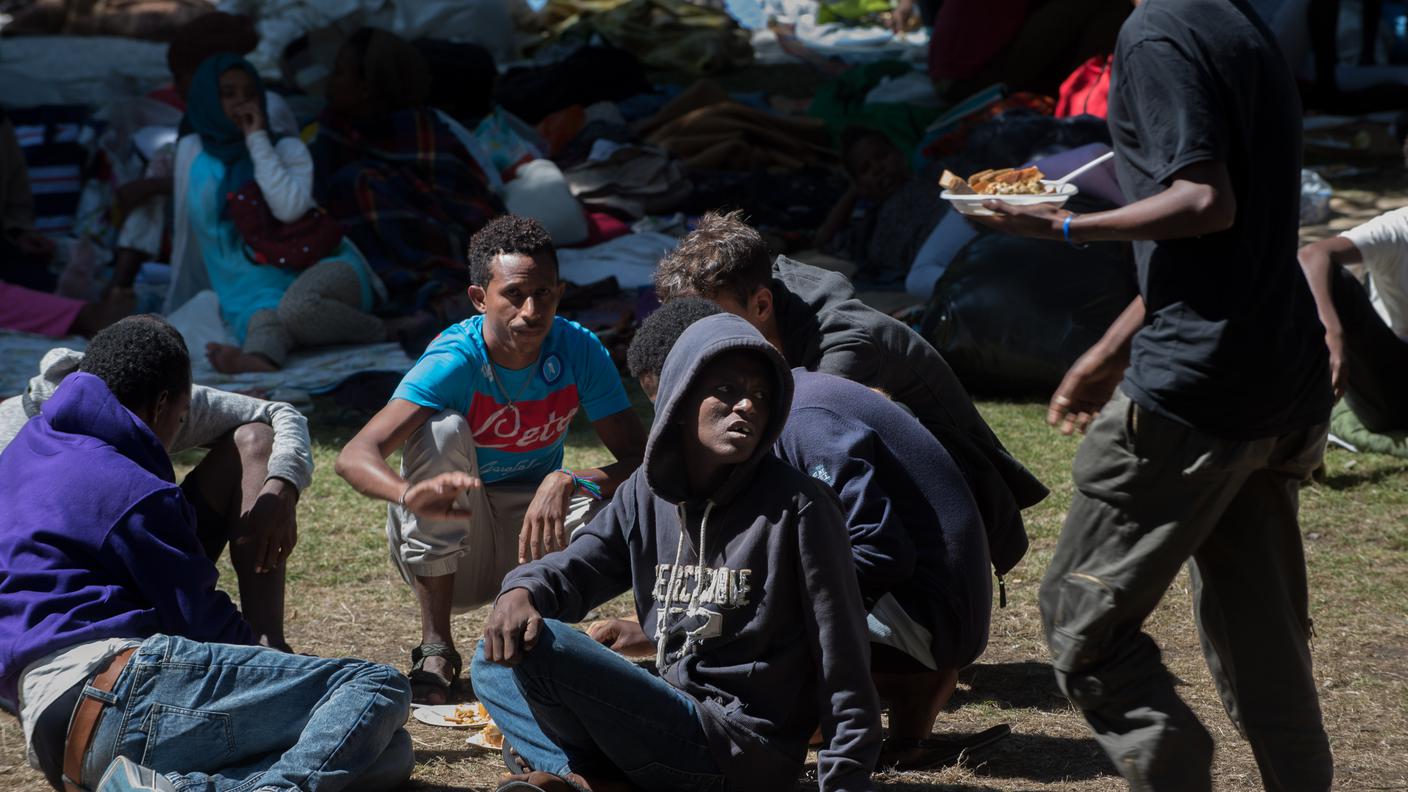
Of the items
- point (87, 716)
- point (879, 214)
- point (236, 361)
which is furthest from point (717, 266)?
point (879, 214)

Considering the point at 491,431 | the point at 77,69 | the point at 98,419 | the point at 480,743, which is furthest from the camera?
the point at 77,69

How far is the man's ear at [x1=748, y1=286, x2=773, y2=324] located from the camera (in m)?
3.77

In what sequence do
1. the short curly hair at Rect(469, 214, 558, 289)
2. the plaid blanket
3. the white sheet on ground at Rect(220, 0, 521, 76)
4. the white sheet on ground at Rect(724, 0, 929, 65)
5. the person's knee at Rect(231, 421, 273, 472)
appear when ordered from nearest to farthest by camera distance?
the person's knee at Rect(231, 421, 273, 472) → the short curly hair at Rect(469, 214, 558, 289) → the plaid blanket → the white sheet on ground at Rect(220, 0, 521, 76) → the white sheet on ground at Rect(724, 0, 929, 65)

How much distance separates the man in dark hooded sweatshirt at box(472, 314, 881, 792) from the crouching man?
1.42ft

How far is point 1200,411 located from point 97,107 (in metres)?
9.45

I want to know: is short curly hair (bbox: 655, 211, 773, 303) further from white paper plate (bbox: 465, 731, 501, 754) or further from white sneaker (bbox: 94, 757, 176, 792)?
white sneaker (bbox: 94, 757, 176, 792)

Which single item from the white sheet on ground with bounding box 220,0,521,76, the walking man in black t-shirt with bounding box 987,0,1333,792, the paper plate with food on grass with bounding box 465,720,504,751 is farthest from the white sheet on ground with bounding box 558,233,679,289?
the walking man in black t-shirt with bounding box 987,0,1333,792

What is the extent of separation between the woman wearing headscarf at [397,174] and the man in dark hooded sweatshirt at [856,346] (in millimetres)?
4438

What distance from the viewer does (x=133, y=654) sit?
2955 mm

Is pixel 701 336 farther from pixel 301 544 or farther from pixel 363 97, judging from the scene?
pixel 363 97

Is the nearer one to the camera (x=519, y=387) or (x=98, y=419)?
(x=98, y=419)

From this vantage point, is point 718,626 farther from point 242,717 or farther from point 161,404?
point 161,404

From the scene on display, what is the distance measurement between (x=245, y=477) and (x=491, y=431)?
653mm

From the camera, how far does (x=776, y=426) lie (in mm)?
2947
